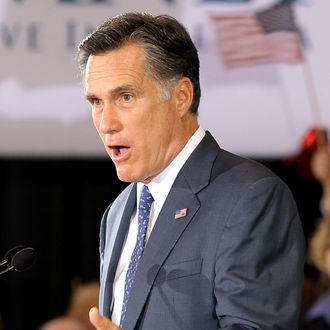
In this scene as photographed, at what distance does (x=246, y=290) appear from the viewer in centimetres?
197

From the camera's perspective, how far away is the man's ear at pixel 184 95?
7.48 ft

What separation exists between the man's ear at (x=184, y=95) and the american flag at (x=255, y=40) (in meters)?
2.24

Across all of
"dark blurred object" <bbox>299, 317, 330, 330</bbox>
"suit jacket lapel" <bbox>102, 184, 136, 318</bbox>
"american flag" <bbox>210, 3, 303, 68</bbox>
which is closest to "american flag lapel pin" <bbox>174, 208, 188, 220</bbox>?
"suit jacket lapel" <bbox>102, 184, 136, 318</bbox>

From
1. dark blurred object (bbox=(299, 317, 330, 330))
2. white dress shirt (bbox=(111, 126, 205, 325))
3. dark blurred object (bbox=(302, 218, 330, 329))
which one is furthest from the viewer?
dark blurred object (bbox=(302, 218, 330, 329))

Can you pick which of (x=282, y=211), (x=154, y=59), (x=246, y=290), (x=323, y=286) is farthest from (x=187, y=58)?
(x=323, y=286)

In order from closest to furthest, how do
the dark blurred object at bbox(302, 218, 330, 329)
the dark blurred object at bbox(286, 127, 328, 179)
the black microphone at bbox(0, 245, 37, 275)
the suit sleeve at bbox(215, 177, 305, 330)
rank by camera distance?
the suit sleeve at bbox(215, 177, 305, 330)
the black microphone at bbox(0, 245, 37, 275)
the dark blurred object at bbox(302, 218, 330, 329)
the dark blurred object at bbox(286, 127, 328, 179)

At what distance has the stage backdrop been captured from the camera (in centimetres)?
448

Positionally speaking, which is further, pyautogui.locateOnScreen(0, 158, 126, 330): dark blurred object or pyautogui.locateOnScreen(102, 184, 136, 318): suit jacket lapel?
pyautogui.locateOnScreen(0, 158, 126, 330): dark blurred object

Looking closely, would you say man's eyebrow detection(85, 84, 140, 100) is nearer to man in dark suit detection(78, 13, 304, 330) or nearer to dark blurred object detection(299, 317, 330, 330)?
man in dark suit detection(78, 13, 304, 330)

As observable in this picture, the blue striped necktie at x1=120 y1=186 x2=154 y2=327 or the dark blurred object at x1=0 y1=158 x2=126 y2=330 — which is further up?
the blue striped necktie at x1=120 y1=186 x2=154 y2=327

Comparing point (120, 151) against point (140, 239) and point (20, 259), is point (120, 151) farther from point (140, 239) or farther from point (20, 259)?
point (20, 259)

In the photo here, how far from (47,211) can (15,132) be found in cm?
45

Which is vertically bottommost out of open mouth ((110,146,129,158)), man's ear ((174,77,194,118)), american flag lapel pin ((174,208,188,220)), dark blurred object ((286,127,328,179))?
dark blurred object ((286,127,328,179))

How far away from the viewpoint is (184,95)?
2295 millimetres
